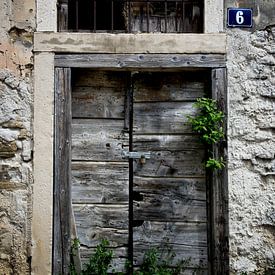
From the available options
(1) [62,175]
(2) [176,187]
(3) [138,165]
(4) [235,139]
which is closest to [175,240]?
(2) [176,187]

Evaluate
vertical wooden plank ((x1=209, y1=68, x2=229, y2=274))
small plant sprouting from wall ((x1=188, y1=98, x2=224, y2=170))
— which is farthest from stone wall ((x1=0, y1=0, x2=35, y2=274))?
vertical wooden plank ((x1=209, y1=68, x2=229, y2=274))

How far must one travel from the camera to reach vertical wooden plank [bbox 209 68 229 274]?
4.69m

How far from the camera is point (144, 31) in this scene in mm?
4859

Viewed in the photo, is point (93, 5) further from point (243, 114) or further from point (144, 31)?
point (243, 114)

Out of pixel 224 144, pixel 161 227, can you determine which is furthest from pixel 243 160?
pixel 161 227

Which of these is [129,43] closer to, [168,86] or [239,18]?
[168,86]

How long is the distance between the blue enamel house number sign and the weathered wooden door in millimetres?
480

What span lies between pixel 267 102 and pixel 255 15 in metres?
0.72

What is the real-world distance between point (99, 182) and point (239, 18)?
1.77 m

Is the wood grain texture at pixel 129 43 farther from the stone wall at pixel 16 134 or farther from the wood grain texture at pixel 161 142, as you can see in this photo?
the wood grain texture at pixel 161 142

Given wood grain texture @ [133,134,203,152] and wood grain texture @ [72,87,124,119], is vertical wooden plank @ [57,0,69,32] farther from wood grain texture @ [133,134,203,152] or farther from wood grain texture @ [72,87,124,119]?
wood grain texture @ [133,134,203,152]

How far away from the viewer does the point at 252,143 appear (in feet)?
15.5

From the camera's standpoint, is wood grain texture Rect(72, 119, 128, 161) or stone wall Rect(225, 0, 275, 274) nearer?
stone wall Rect(225, 0, 275, 274)

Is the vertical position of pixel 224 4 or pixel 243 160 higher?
pixel 224 4
